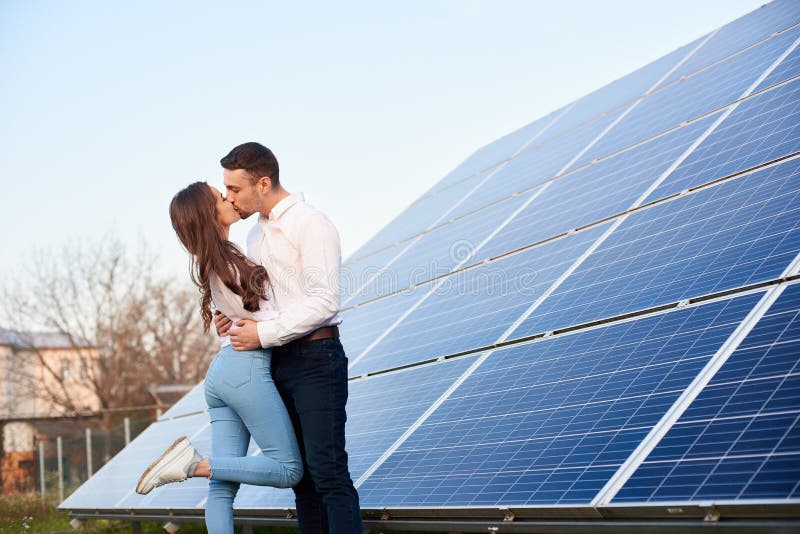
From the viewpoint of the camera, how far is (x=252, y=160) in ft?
15.3

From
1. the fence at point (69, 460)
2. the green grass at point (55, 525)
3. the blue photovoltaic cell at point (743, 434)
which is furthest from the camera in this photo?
the fence at point (69, 460)

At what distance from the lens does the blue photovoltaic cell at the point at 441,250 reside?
29.2ft

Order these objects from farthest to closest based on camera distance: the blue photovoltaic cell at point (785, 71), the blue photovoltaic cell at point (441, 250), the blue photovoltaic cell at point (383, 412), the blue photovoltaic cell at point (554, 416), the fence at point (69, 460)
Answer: the fence at point (69, 460)
the blue photovoltaic cell at point (441, 250)
the blue photovoltaic cell at point (785, 71)
the blue photovoltaic cell at point (383, 412)
the blue photovoltaic cell at point (554, 416)

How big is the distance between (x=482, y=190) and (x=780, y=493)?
8202 millimetres

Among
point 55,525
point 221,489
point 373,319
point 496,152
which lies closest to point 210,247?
point 221,489

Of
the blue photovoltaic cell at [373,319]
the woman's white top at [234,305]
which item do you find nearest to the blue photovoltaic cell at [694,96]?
the blue photovoltaic cell at [373,319]

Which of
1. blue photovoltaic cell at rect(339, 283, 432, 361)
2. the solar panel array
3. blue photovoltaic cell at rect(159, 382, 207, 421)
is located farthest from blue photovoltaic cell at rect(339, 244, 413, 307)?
blue photovoltaic cell at rect(159, 382, 207, 421)

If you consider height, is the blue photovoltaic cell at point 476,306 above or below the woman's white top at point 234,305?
below

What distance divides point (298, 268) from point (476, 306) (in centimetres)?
278

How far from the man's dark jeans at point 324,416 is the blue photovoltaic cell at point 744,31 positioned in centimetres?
657

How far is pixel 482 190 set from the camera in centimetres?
1116

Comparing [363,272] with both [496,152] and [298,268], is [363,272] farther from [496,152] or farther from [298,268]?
[298,268]

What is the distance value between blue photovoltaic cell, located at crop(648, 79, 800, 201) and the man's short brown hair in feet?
10.7

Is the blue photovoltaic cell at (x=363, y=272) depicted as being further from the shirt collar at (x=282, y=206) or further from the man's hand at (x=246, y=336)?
the man's hand at (x=246, y=336)
